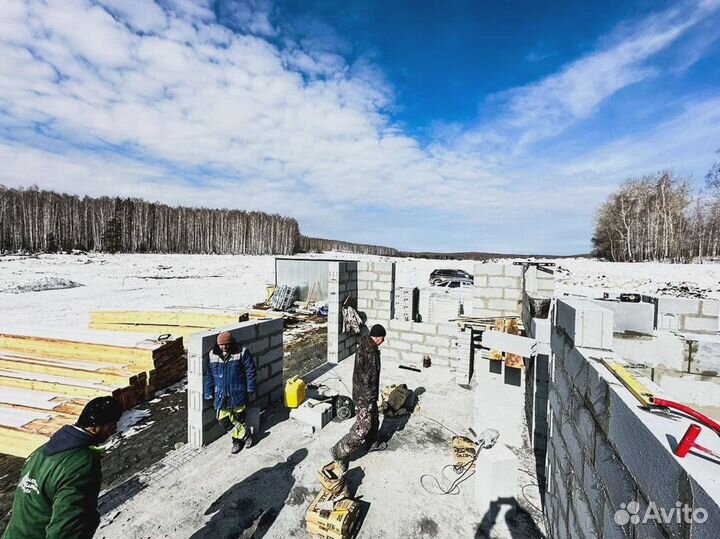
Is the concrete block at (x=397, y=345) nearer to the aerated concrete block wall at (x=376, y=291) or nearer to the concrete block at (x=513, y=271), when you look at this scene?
the aerated concrete block wall at (x=376, y=291)

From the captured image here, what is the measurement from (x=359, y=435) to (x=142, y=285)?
83.6ft

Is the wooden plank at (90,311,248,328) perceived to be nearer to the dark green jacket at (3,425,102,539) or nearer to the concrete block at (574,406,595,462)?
the dark green jacket at (3,425,102,539)

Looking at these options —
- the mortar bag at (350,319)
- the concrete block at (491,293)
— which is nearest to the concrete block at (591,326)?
the concrete block at (491,293)

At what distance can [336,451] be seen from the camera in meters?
4.52

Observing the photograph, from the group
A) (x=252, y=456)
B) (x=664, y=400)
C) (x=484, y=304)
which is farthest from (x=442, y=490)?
(x=484, y=304)

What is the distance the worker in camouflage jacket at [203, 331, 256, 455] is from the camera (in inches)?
193

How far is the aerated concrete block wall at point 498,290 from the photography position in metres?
8.20

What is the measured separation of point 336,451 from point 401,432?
64.9 inches

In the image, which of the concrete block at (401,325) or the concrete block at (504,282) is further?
the concrete block at (401,325)

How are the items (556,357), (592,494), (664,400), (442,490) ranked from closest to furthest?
(664,400), (592,494), (556,357), (442,490)

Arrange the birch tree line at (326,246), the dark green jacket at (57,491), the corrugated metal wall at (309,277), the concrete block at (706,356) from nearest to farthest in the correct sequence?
the dark green jacket at (57,491) < the concrete block at (706,356) < the corrugated metal wall at (309,277) < the birch tree line at (326,246)

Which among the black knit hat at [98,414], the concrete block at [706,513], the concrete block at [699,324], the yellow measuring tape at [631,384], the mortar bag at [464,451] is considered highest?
the yellow measuring tape at [631,384]

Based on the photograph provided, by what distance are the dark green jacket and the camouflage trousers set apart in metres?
2.84

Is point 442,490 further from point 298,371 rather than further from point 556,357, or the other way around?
point 298,371
